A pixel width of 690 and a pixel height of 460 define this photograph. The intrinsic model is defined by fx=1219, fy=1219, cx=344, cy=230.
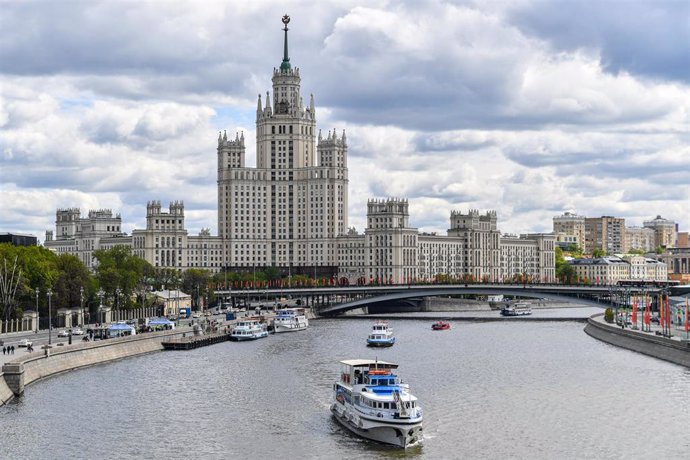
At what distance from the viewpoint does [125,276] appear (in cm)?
18125

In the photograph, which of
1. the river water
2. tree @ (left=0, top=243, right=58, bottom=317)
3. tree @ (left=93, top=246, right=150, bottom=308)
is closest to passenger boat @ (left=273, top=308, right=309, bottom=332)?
tree @ (left=93, top=246, right=150, bottom=308)

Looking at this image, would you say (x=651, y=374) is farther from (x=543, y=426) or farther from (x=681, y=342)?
(x=543, y=426)

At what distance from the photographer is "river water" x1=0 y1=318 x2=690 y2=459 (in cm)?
7388

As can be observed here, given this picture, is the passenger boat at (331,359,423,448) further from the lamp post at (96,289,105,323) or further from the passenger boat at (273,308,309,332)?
the passenger boat at (273,308,309,332)

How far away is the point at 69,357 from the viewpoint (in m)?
109

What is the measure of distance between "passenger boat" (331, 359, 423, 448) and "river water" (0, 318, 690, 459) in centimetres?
102

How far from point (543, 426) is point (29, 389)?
3931 cm

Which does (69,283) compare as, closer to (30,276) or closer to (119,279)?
(30,276)

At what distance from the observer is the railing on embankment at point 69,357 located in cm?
8938

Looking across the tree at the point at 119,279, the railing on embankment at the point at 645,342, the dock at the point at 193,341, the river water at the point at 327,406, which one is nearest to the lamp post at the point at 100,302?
the tree at the point at 119,279

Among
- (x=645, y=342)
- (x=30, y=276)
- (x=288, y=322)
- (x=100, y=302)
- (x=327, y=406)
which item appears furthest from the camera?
(x=288, y=322)

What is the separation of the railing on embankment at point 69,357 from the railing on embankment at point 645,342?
51406 millimetres

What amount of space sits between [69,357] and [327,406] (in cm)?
2975

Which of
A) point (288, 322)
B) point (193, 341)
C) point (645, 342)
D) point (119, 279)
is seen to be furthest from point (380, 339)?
point (119, 279)
